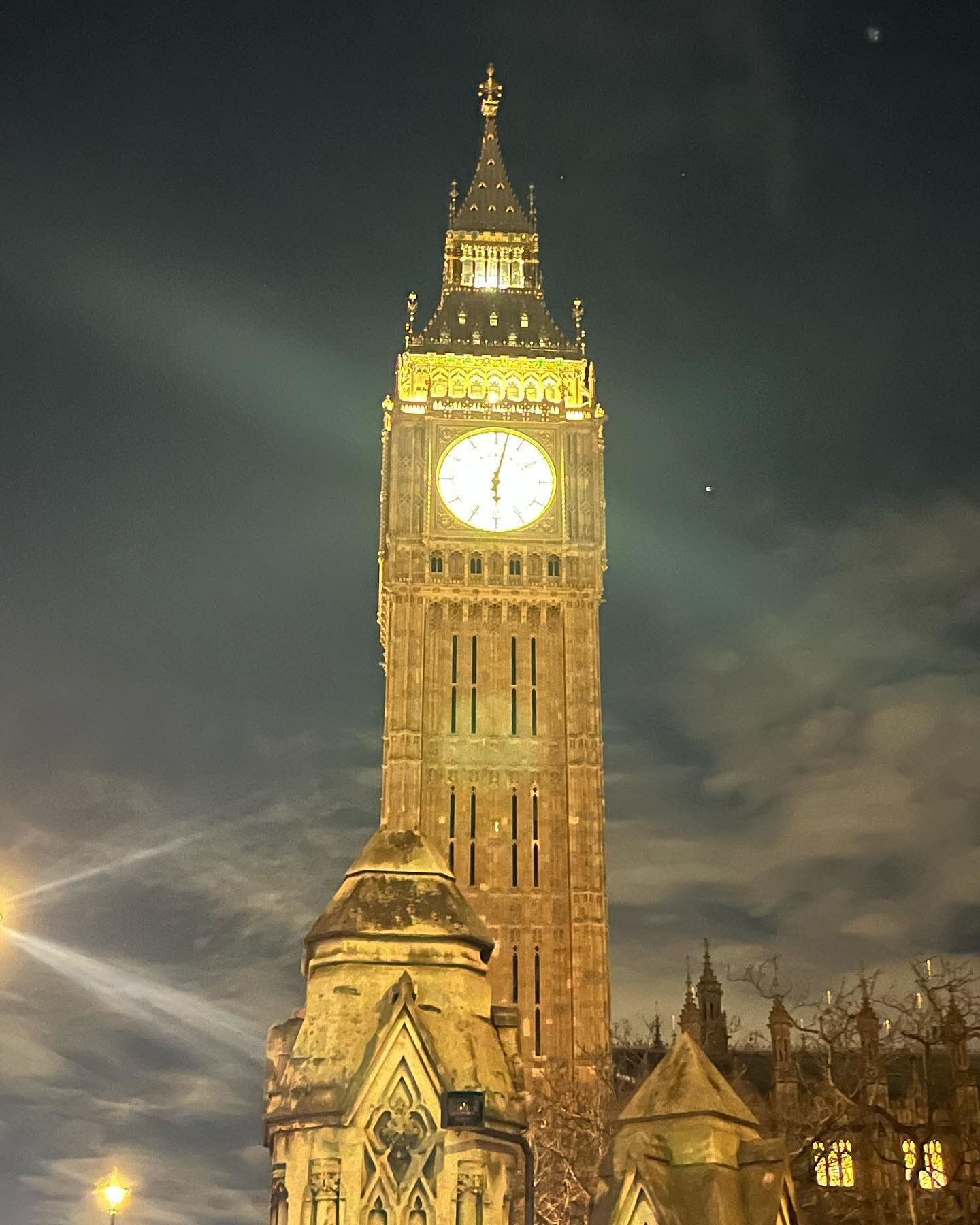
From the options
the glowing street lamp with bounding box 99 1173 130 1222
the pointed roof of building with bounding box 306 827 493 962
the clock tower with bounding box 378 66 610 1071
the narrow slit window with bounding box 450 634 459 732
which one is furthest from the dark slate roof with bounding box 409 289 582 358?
the pointed roof of building with bounding box 306 827 493 962

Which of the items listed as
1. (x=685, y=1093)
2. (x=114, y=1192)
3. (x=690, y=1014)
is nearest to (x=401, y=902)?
(x=685, y=1093)

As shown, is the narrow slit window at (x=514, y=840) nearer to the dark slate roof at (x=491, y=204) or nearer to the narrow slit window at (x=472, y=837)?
the narrow slit window at (x=472, y=837)

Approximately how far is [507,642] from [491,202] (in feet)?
69.5

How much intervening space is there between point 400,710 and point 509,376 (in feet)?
43.5

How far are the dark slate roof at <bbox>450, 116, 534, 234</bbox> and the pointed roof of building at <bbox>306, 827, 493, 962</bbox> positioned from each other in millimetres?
59034

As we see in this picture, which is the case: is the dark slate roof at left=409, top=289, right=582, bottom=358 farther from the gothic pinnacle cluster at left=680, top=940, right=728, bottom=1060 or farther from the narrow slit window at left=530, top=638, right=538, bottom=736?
the gothic pinnacle cluster at left=680, top=940, right=728, bottom=1060

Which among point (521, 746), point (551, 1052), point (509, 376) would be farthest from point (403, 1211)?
point (509, 376)

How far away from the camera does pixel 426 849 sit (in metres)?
10.3

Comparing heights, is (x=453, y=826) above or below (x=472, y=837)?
above

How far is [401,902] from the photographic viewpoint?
32.6 ft

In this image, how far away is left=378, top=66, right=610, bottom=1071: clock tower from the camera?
53.2 m

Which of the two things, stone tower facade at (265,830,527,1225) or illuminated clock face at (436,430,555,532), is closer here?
stone tower facade at (265,830,527,1225)

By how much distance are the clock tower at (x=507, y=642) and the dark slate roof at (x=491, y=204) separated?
23.8 feet

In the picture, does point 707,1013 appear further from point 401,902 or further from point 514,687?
point 401,902
